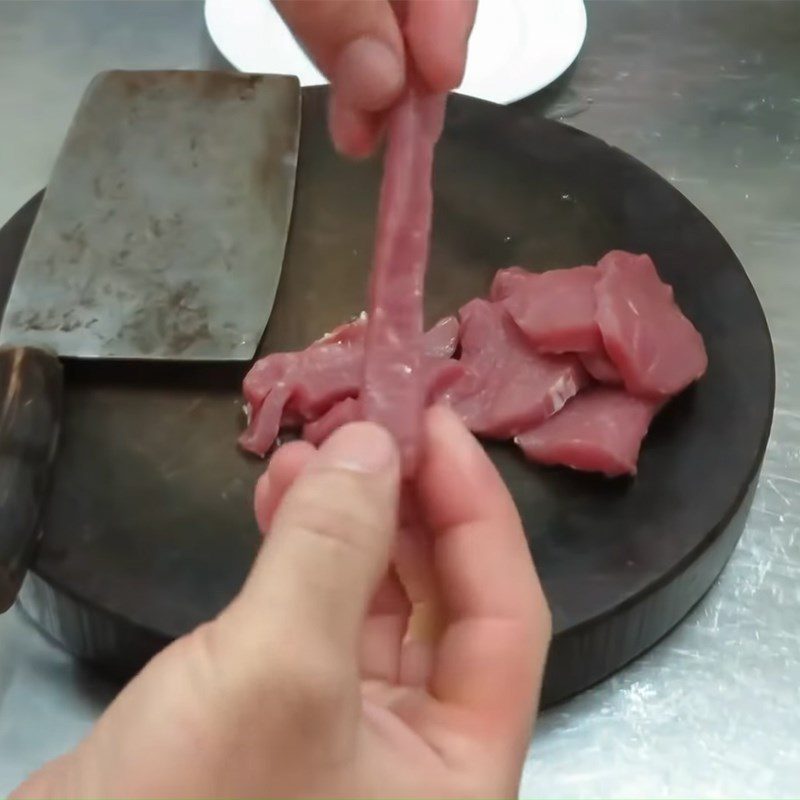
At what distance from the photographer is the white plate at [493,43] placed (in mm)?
1475

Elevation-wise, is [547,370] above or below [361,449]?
below

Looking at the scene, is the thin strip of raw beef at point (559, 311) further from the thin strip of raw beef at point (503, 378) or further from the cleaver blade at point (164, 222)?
the cleaver blade at point (164, 222)

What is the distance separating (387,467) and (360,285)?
1.93 ft

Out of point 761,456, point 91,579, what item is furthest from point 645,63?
point 91,579

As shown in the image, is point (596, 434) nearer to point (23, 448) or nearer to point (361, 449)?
point (361, 449)

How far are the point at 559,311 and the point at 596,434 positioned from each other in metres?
0.15

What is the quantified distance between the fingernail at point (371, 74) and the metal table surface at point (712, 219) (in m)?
0.57

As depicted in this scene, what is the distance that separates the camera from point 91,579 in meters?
0.91

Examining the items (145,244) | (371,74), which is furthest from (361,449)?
(145,244)

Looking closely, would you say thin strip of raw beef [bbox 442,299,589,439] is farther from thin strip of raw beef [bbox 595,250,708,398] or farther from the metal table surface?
the metal table surface

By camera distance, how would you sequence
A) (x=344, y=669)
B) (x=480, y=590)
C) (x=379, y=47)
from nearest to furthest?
(x=344, y=669), (x=480, y=590), (x=379, y=47)

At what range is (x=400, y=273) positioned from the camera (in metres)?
0.78

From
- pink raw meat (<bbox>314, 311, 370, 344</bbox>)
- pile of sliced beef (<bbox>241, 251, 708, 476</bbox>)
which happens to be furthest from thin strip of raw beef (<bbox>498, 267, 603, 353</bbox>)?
pink raw meat (<bbox>314, 311, 370, 344</bbox>)

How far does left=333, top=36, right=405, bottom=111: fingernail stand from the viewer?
0.79 metres
